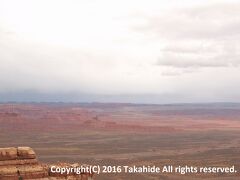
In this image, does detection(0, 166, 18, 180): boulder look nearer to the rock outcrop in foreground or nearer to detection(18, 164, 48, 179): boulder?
the rock outcrop in foreground

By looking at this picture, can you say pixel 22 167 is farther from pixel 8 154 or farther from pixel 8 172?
pixel 8 154

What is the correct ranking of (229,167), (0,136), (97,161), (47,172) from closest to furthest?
(47,172)
(229,167)
(97,161)
(0,136)

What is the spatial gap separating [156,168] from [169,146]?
139ft

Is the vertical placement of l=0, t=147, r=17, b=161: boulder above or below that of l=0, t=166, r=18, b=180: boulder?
above

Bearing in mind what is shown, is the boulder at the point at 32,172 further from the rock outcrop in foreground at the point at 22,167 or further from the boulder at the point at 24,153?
the boulder at the point at 24,153

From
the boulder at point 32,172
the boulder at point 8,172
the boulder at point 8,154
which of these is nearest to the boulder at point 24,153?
the boulder at point 8,154

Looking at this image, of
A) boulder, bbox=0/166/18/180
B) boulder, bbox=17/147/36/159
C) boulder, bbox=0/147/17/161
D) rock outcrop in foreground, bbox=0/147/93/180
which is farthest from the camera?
boulder, bbox=17/147/36/159

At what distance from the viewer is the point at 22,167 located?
28047 mm

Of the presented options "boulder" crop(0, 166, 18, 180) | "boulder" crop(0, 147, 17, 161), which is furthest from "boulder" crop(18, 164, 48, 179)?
"boulder" crop(0, 147, 17, 161)

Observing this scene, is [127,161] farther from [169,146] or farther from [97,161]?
[169,146]

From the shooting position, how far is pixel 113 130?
176 meters

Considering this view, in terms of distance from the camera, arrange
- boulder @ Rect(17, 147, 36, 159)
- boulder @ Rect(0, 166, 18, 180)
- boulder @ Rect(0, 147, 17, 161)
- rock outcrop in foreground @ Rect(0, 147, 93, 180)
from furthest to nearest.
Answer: boulder @ Rect(17, 147, 36, 159)
boulder @ Rect(0, 147, 17, 161)
rock outcrop in foreground @ Rect(0, 147, 93, 180)
boulder @ Rect(0, 166, 18, 180)

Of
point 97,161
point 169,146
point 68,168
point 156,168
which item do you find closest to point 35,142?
point 169,146

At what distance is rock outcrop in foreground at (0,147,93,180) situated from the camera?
27.5 meters
